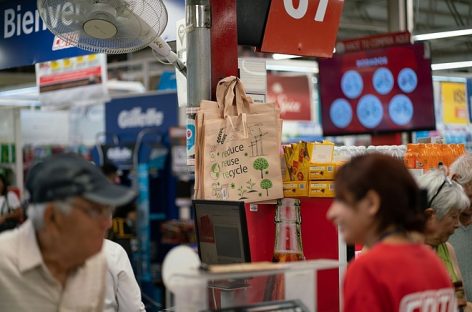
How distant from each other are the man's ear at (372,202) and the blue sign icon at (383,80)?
18.4 feet

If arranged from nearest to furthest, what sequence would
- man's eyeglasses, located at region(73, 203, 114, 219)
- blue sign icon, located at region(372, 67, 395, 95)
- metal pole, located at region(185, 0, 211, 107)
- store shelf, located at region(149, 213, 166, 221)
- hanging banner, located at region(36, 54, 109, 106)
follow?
man's eyeglasses, located at region(73, 203, 114, 219) → metal pole, located at region(185, 0, 211, 107) → blue sign icon, located at region(372, 67, 395, 95) → store shelf, located at region(149, 213, 166, 221) → hanging banner, located at region(36, 54, 109, 106)

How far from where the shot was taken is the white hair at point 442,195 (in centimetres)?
322

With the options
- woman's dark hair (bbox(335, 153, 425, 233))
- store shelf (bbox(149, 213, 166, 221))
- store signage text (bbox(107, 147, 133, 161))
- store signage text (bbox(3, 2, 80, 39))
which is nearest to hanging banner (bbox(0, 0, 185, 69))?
store signage text (bbox(3, 2, 80, 39))

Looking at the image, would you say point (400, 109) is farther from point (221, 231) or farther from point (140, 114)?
point (140, 114)

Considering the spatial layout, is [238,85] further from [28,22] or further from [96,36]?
[28,22]

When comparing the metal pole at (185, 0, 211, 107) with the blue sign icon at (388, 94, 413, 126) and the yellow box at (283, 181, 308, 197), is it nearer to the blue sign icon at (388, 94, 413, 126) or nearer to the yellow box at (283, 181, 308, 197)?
the yellow box at (283, 181, 308, 197)

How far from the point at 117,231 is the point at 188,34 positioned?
6.07 metres

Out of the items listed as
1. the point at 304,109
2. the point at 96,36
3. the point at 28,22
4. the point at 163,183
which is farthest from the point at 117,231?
the point at 96,36

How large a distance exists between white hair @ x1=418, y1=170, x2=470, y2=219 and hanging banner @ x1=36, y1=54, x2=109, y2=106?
807 cm

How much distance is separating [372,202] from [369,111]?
19.0 ft

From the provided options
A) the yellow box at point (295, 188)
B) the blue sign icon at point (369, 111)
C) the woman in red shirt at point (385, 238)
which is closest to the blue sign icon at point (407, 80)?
the blue sign icon at point (369, 111)

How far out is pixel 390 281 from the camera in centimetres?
204

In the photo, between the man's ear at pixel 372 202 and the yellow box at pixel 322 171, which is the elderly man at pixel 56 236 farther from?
the yellow box at pixel 322 171

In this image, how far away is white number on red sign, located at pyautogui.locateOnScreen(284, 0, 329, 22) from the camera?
184 inches
